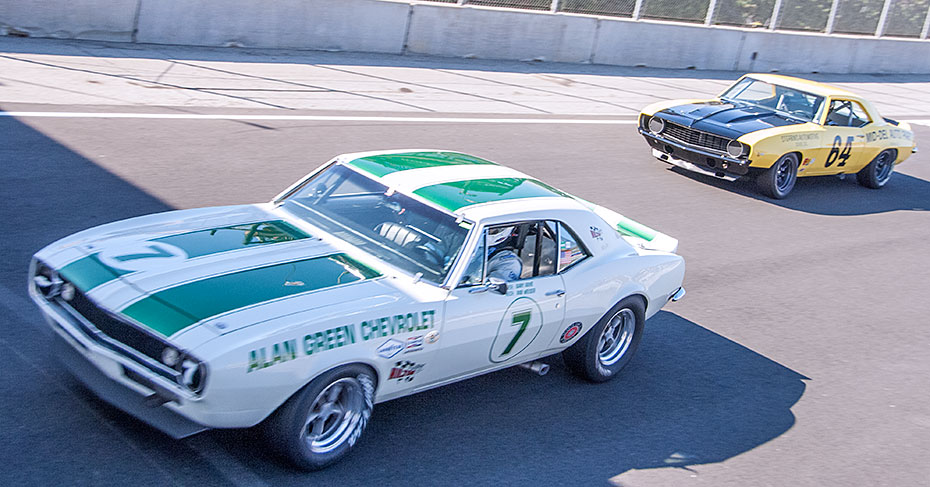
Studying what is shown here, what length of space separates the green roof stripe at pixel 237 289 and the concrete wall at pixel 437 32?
1128 centimetres

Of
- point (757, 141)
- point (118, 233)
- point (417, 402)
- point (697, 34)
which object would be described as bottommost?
point (417, 402)

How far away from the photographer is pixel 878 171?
46.6 ft

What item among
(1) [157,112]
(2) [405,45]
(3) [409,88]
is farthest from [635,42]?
(1) [157,112]

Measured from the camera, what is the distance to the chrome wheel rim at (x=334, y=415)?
4531 millimetres

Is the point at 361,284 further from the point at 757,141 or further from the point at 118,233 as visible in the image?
the point at 757,141

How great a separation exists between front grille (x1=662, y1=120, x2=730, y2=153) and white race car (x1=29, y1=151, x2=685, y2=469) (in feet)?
18.6

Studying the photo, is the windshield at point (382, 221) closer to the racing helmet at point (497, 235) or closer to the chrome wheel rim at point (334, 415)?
the racing helmet at point (497, 235)

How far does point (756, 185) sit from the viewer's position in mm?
12430

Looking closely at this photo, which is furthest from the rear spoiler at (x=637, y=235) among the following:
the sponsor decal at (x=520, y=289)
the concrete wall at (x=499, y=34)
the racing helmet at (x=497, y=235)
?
the concrete wall at (x=499, y=34)

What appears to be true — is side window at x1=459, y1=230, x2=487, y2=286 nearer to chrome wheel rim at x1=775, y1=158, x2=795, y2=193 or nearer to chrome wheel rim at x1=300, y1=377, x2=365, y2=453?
chrome wheel rim at x1=300, y1=377, x2=365, y2=453

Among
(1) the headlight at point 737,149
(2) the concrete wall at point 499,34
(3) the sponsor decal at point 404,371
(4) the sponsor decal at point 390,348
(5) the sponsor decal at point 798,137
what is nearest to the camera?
(4) the sponsor decal at point 390,348

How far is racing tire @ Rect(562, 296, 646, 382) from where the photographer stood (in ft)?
20.0

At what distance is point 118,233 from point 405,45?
13.3 m

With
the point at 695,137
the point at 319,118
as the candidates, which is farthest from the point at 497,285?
the point at 319,118
